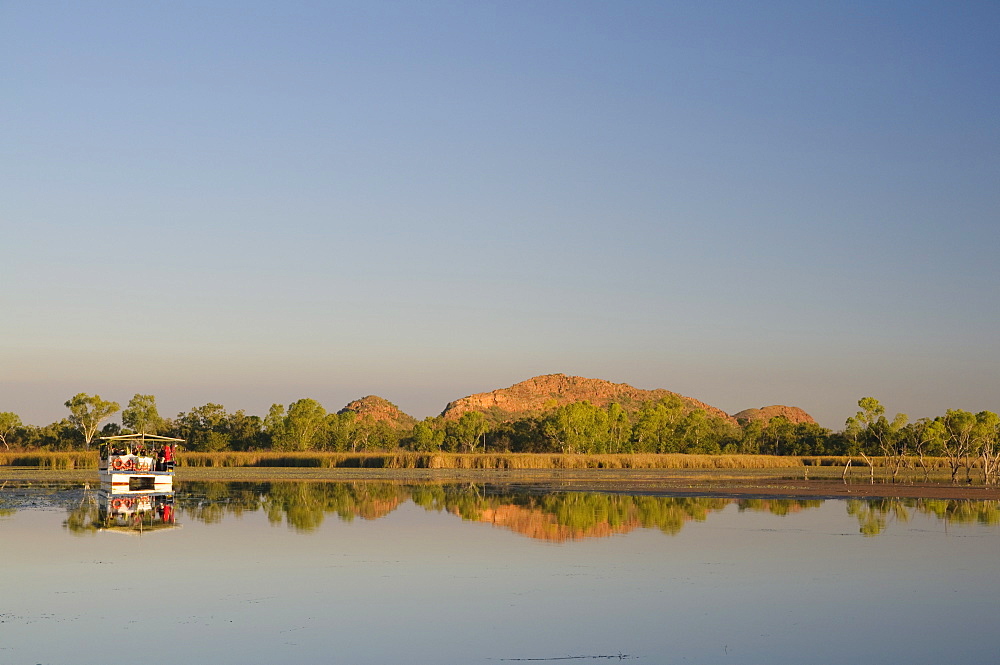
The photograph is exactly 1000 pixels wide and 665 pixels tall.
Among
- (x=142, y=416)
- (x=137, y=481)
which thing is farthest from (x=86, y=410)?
(x=137, y=481)

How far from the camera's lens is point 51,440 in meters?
99.9

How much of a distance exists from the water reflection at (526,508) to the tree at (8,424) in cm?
6467

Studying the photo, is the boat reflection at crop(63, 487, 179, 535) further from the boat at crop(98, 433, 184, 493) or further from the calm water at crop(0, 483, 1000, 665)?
the boat at crop(98, 433, 184, 493)

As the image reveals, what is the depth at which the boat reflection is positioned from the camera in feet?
88.0

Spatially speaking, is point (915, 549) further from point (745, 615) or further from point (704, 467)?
point (704, 467)

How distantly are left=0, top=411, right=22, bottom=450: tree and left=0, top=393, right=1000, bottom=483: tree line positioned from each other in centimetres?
11

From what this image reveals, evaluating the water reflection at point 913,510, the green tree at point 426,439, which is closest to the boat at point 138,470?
the water reflection at point 913,510

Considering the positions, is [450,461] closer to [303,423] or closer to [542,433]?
[303,423]

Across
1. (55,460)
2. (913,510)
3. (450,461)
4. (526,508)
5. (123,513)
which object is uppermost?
(55,460)

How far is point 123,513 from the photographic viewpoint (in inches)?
1246

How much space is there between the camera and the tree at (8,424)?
3944 inches

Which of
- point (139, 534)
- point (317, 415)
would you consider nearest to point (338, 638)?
point (139, 534)

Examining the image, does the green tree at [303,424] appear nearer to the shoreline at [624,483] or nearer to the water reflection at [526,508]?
the shoreline at [624,483]

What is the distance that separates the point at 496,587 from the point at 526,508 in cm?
1622
